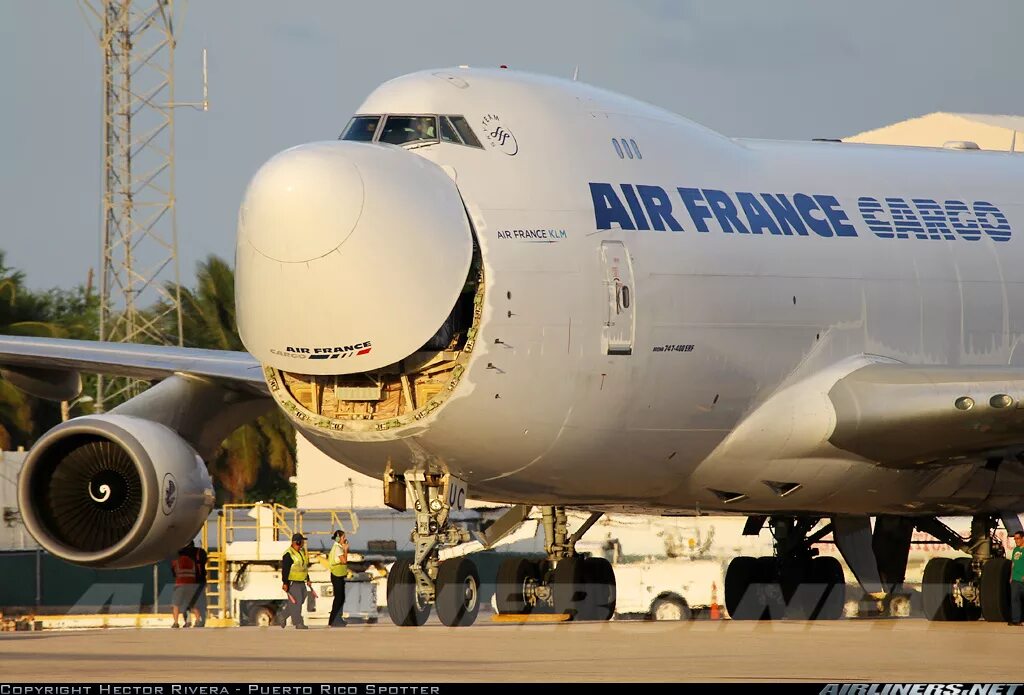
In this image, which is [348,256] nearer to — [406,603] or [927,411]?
[406,603]

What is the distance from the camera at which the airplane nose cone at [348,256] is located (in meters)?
15.5

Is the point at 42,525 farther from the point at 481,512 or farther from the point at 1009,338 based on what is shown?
the point at 481,512

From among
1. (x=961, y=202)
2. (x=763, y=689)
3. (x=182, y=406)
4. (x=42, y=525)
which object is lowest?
(x=763, y=689)

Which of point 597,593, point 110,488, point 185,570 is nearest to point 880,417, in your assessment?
point 597,593

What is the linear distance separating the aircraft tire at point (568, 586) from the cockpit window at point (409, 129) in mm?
5464

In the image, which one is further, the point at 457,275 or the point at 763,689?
the point at 457,275

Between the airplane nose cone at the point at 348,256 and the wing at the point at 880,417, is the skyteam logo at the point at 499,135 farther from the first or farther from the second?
the wing at the point at 880,417

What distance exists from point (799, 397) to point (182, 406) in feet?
20.4

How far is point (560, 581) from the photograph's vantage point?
20.3m

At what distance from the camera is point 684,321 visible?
17266 millimetres

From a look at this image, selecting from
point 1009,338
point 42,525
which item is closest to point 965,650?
point 1009,338

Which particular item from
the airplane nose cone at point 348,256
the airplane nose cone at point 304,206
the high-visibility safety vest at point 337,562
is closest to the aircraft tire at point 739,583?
the high-visibility safety vest at point 337,562

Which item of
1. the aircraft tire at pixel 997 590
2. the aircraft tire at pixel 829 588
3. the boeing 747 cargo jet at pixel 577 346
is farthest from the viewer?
the aircraft tire at pixel 829 588

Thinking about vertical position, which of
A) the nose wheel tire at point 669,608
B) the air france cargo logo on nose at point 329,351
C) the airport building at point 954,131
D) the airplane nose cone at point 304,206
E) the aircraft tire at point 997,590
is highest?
the airport building at point 954,131
